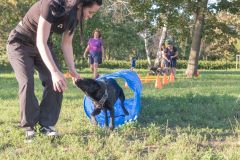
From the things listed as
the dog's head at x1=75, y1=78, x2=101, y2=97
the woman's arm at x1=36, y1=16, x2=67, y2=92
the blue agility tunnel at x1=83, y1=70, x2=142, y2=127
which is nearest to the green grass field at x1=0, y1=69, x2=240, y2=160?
the blue agility tunnel at x1=83, y1=70, x2=142, y2=127

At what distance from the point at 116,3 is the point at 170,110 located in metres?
30.2

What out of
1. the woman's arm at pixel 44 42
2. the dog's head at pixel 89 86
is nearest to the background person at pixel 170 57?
the dog's head at pixel 89 86

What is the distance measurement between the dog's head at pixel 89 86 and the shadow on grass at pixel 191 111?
50.9 inches

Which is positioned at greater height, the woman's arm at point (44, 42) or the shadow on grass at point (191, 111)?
the woman's arm at point (44, 42)

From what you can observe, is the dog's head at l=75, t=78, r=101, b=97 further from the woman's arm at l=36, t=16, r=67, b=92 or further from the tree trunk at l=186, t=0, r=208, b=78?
the tree trunk at l=186, t=0, r=208, b=78

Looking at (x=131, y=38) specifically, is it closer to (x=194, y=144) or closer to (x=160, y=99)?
(x=160, y=99)

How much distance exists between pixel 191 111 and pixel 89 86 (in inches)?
115

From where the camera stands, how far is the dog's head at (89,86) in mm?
5239

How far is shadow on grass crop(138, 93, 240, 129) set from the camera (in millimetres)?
6703

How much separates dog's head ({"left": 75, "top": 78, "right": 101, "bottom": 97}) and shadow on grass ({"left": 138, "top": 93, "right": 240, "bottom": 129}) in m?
1.29

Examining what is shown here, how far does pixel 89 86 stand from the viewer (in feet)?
17.5

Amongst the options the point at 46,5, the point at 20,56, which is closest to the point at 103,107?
the point at 20,56

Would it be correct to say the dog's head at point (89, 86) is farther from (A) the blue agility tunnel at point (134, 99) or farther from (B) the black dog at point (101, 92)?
(A) the blue agility tunnel at point (134, 99)

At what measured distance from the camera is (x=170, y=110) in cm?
768
